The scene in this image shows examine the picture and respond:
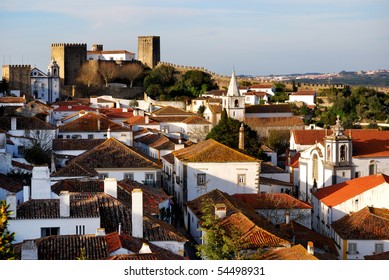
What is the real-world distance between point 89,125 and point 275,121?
10.4 meters

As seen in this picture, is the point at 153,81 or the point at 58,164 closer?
the point at 58,164

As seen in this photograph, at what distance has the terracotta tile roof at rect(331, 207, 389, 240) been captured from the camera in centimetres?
1461

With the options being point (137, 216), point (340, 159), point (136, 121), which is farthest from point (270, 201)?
point (136, 121)

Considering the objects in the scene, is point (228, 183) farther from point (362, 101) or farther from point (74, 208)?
point (362, 101)

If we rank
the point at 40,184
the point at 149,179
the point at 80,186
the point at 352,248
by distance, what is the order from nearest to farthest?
the point at 40,184
the point at 80,186
the point at 352,248
the point at 149,179

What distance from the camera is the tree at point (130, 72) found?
43.0 metres

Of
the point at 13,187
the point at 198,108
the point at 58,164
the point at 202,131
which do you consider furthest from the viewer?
the point at 198,108

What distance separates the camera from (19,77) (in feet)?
120

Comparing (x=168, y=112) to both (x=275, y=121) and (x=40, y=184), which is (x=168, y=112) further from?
(x=40, y=184)

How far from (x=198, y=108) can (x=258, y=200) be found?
64.7 feet

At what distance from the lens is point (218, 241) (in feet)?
28.9

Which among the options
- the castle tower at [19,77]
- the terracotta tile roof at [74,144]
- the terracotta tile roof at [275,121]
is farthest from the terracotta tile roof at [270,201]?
the castle tower at [19,77]

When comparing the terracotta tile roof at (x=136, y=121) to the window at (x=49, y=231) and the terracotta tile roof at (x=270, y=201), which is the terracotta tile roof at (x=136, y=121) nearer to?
the terracotta tile roof at (x=270, y=201)

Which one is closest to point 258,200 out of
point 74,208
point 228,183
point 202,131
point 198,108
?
point 228,183
